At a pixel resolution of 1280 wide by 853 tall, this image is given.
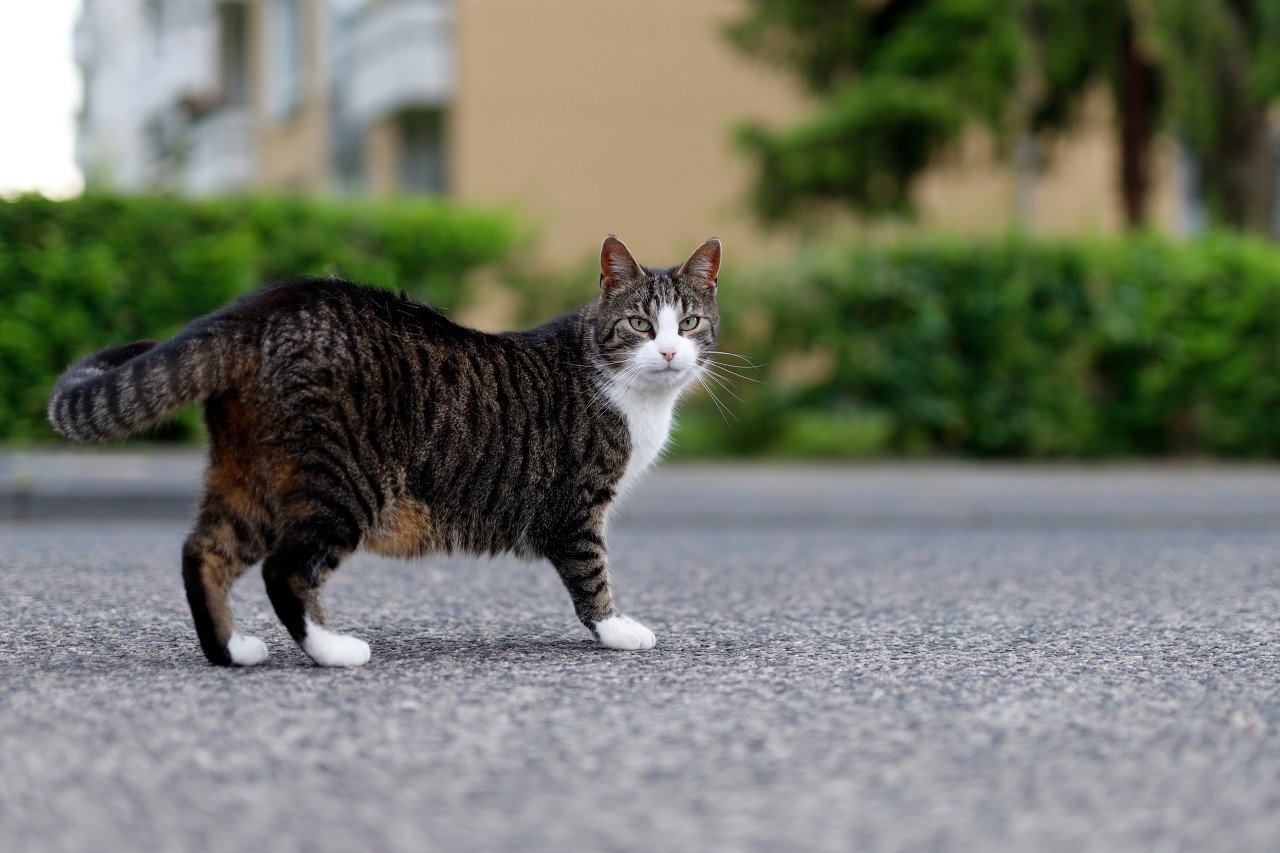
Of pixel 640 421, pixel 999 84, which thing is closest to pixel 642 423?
pixel 640 421

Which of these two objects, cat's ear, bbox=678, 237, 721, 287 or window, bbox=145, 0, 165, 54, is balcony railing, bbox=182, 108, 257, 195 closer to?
window, bbox=145, 0, 165, 54

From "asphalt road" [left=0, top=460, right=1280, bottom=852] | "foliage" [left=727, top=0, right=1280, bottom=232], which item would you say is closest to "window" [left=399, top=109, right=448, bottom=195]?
"foliage" [left=727, top=0, right=1280, bottom=232]

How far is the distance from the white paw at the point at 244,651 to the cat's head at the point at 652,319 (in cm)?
144

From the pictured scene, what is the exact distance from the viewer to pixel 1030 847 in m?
2.54

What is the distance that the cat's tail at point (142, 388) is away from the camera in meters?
3.85

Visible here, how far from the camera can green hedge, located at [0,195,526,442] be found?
36.9 feet

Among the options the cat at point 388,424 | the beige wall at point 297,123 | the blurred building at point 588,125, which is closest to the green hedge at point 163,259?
the blurred building at point 588,125

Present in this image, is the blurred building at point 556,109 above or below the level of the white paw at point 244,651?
above

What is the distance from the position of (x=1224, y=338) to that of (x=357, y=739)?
11.5 m

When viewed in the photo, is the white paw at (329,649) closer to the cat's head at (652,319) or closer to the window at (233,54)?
the cat's head at (652,319)

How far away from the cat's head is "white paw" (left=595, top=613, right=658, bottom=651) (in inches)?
31.0

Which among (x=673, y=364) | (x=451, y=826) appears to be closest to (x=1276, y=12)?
(x=673, y=364)

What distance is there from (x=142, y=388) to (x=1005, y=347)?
1001 centimetres

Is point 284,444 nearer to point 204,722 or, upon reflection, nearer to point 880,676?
point 204,722
